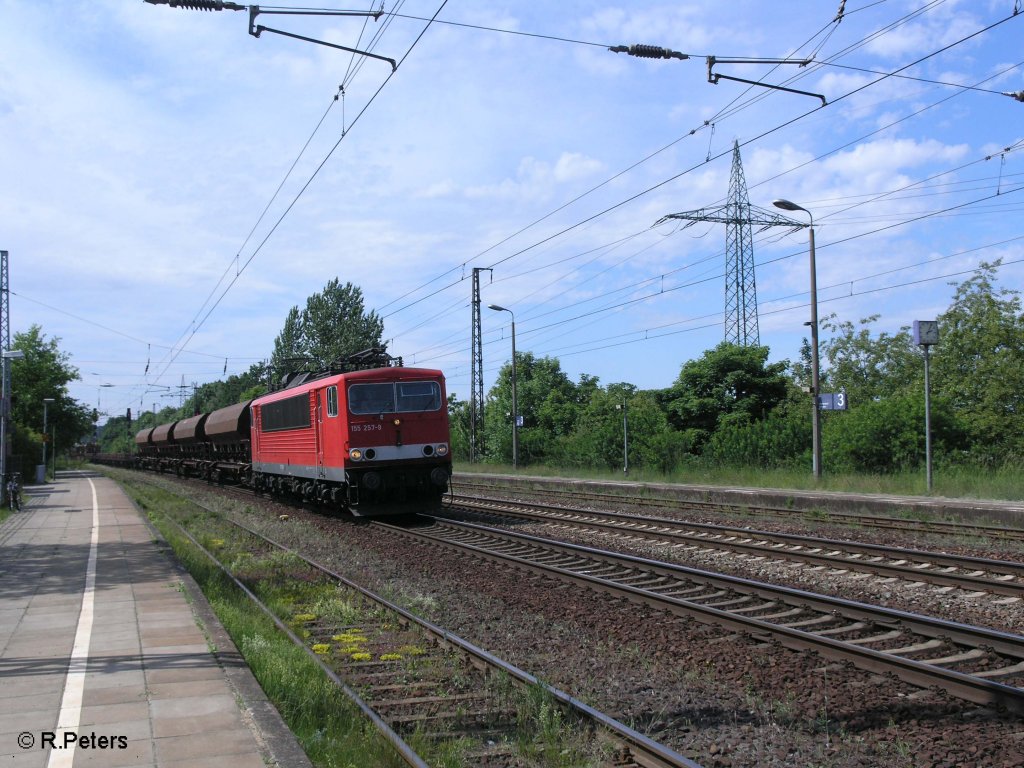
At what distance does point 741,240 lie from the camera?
118ft

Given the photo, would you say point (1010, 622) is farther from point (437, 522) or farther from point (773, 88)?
point (437, 522)

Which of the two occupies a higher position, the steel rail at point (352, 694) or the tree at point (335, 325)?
the tree at point (335, 325)

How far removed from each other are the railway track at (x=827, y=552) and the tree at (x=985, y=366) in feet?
46.6

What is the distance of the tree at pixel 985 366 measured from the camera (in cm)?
2898

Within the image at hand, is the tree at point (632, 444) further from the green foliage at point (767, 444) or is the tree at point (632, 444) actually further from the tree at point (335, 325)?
the tree at point (335, 325)

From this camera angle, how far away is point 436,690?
20.4ft

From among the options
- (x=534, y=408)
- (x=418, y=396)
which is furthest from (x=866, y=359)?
(x=418, y=396)

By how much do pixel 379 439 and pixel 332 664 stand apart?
32.9ft

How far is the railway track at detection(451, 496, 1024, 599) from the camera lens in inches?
369

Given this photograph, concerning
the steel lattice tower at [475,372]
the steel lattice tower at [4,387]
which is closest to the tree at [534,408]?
the steel lattice tower at [475,372]

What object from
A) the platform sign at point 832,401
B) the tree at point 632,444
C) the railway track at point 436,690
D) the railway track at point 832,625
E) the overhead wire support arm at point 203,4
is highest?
the overhead wire support arm at point 203,4

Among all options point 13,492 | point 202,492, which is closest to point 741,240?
point 202,492

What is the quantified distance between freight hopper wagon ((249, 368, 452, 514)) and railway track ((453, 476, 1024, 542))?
545cm

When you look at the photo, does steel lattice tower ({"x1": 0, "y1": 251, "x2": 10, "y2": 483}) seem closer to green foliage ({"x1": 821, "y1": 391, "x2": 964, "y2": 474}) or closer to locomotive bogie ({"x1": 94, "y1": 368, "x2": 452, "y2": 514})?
locomotive bogie ({"x1": 94, "y1": 368, "x2": 452, "y2": 514})
